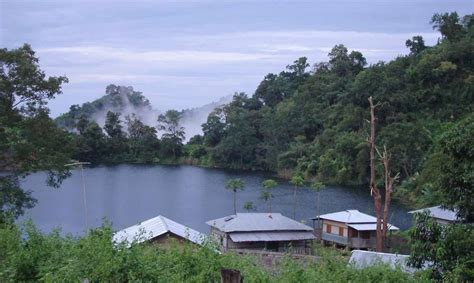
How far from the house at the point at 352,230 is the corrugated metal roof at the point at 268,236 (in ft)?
4.72

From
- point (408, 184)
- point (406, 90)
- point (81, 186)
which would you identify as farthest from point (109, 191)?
point (406, 90)

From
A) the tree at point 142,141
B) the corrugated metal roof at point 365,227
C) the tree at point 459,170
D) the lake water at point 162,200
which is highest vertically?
the tree at point 459,170

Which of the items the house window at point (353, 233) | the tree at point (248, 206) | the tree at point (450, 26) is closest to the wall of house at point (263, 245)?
the house window at point (353, 233)

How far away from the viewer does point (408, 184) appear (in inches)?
1255

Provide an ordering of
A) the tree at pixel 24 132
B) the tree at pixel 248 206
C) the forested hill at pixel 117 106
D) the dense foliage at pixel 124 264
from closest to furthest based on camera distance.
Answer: the dense foliage at pixel 124 264, the tree at pixel 24 132, the tree at pixel 248 206, the forested hill at pixel 117 106

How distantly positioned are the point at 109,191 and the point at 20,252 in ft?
89.4

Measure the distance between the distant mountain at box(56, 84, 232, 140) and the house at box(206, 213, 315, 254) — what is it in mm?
33780

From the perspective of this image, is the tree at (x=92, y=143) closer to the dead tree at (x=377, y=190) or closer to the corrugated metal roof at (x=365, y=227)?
the corrugated metal roof at (x=365, y=227)

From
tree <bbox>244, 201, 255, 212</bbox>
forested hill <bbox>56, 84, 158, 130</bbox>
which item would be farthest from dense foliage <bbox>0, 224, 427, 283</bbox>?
forested hill <bbox>56, 84, 158, 130</bbox>

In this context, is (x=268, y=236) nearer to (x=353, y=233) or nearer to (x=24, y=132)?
(x=353, y=233)

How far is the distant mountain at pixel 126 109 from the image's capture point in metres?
56.7

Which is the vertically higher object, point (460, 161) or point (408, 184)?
point (460, 161)

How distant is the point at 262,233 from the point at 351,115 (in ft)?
67.3

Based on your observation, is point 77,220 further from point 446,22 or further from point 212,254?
point 446,22
